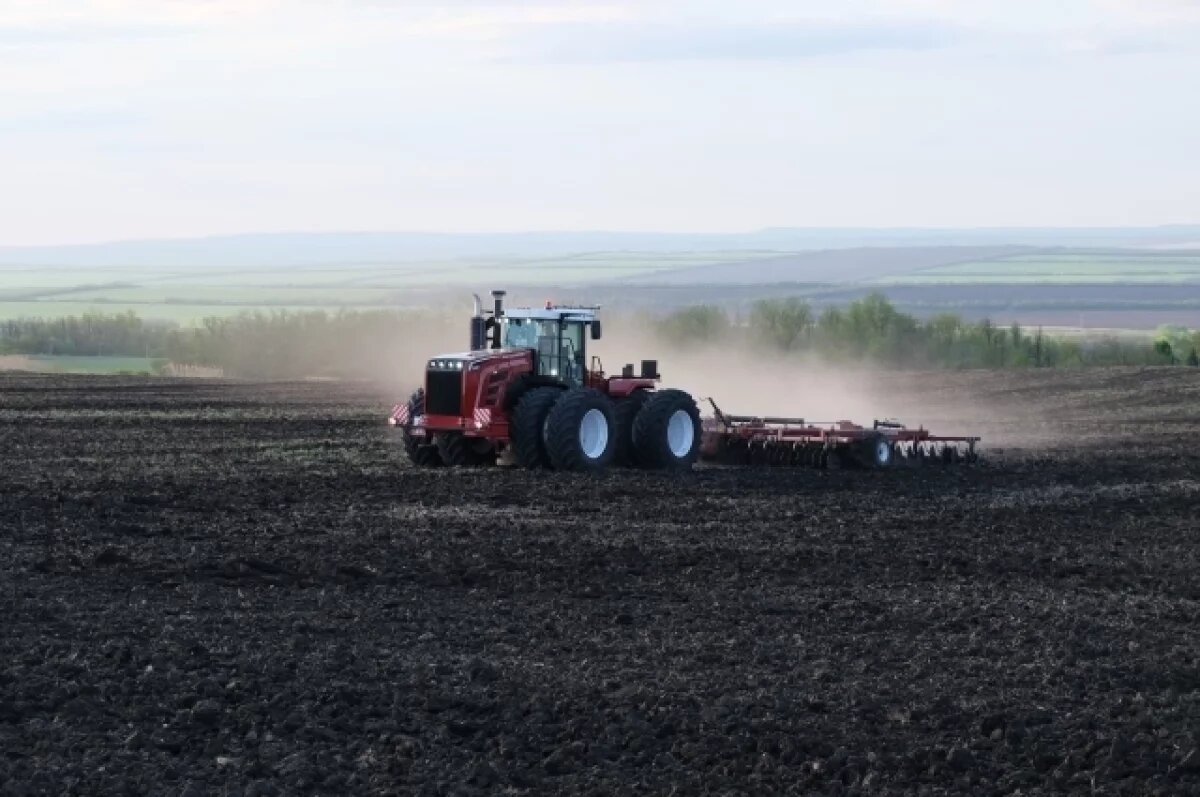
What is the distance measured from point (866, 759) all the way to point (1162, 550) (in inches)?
354

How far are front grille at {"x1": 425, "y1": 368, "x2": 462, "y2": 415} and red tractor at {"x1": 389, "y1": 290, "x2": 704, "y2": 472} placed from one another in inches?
0.5

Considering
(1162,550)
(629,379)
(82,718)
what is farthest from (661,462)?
(82,718)

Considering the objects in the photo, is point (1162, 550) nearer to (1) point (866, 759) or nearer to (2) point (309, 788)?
(1) point (866, 759)

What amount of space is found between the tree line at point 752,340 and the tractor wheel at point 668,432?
2236 cm

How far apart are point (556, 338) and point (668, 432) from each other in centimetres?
182

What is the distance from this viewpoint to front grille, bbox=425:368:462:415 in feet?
83.4

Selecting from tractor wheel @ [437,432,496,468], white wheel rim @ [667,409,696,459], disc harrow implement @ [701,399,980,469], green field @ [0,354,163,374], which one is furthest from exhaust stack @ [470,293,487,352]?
green field @ [0,354,163,374]

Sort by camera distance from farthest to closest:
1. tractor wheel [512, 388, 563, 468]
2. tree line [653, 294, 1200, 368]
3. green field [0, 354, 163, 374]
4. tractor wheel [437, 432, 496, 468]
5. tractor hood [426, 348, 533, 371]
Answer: green field [0, 354, 163, 374] → tree line [653, 294, 1200, 368] → tractor wheel [437, 432, 496, 468] → tractor hood [426, 348, 533, 371] → tractor wheel [512, 388, 563, 468]

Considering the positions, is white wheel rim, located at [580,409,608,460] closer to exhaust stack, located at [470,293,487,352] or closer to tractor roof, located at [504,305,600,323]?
tractor roof, located at [504,305,600,323]

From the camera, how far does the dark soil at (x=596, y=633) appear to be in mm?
10195

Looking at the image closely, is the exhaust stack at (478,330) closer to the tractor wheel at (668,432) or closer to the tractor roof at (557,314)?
the tractor roof at (557,314)

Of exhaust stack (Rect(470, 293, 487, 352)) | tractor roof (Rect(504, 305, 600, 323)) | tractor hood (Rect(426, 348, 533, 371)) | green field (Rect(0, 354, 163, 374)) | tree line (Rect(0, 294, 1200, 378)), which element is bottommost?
green field (Rect(0, 354, 163, 374))

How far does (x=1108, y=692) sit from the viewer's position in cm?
1191

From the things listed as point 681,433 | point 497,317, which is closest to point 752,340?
point 681,433
